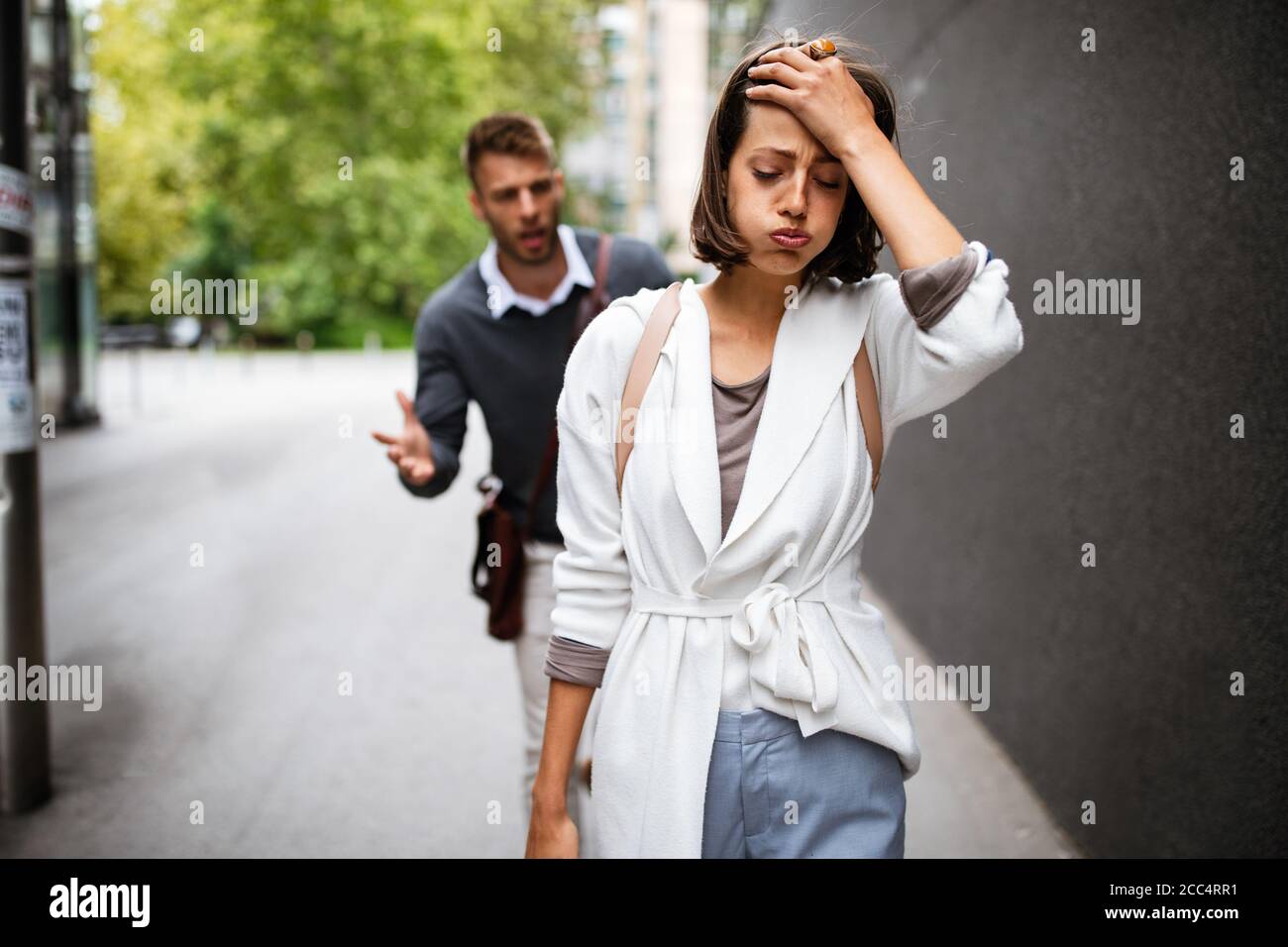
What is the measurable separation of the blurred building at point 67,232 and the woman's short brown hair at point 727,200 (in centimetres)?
1611

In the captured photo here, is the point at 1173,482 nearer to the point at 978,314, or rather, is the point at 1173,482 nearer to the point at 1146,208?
the point at 1146,208

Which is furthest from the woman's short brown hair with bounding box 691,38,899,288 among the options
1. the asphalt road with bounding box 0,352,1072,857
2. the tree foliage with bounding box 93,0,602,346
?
the tree foliage with bounding box 93,0,602,346

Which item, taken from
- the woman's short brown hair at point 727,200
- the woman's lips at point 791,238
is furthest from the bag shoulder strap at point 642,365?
the woman's lips at point 791,238

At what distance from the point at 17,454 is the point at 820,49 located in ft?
12.7

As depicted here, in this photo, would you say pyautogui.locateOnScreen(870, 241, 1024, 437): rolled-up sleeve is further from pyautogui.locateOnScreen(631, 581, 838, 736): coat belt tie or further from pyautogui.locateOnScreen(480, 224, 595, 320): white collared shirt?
pyautogui.locateOnScreen(480, 224, 595, 320): white collared shirt

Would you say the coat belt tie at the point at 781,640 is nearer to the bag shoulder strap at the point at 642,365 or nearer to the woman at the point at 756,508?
the woman at the point at 756,508

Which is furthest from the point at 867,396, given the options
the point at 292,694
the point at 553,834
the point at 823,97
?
the point at 292,694

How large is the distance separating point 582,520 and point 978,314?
0.69m

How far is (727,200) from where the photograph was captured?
6.57ft

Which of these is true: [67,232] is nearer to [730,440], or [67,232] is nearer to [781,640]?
[730,440]

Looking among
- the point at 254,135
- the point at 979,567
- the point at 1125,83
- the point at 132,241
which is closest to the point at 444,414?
the point at 1125,83

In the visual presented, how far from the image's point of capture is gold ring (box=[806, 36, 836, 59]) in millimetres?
1930

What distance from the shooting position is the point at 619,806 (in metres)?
2.04
